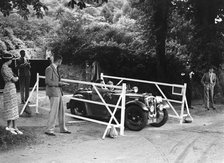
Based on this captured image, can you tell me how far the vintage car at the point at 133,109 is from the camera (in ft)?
32.2

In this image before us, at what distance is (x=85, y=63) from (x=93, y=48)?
81 centimetres

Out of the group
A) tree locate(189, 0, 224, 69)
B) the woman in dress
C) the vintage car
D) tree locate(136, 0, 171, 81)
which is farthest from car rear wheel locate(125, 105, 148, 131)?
tree locate(189, 0, 224, 69)

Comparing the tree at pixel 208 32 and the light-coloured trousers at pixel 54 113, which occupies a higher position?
the tree at pixel 208 32

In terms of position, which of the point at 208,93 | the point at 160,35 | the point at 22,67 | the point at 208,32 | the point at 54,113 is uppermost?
the point at 208,32

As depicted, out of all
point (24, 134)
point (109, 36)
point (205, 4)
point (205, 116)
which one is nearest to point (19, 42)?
point (109, 36)

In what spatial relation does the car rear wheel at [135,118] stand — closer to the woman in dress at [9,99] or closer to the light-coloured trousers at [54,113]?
the light-coloured trousers at [54,113]

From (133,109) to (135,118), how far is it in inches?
9.8

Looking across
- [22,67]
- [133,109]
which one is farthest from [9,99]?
[22,67]

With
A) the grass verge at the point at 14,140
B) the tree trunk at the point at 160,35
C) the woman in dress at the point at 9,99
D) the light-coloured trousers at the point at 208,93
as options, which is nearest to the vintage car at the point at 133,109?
the grass verge at the point at 14,140

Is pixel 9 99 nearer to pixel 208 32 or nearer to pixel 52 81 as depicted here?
pixel 52 81

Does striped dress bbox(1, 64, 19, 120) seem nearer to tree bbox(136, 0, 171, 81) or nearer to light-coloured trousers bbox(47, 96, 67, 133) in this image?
light-coloured trousers bbox(47, 96, 67, 133)

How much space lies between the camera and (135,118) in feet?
32.4

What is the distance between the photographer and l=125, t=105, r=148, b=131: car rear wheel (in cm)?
973

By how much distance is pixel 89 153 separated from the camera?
280 inches
